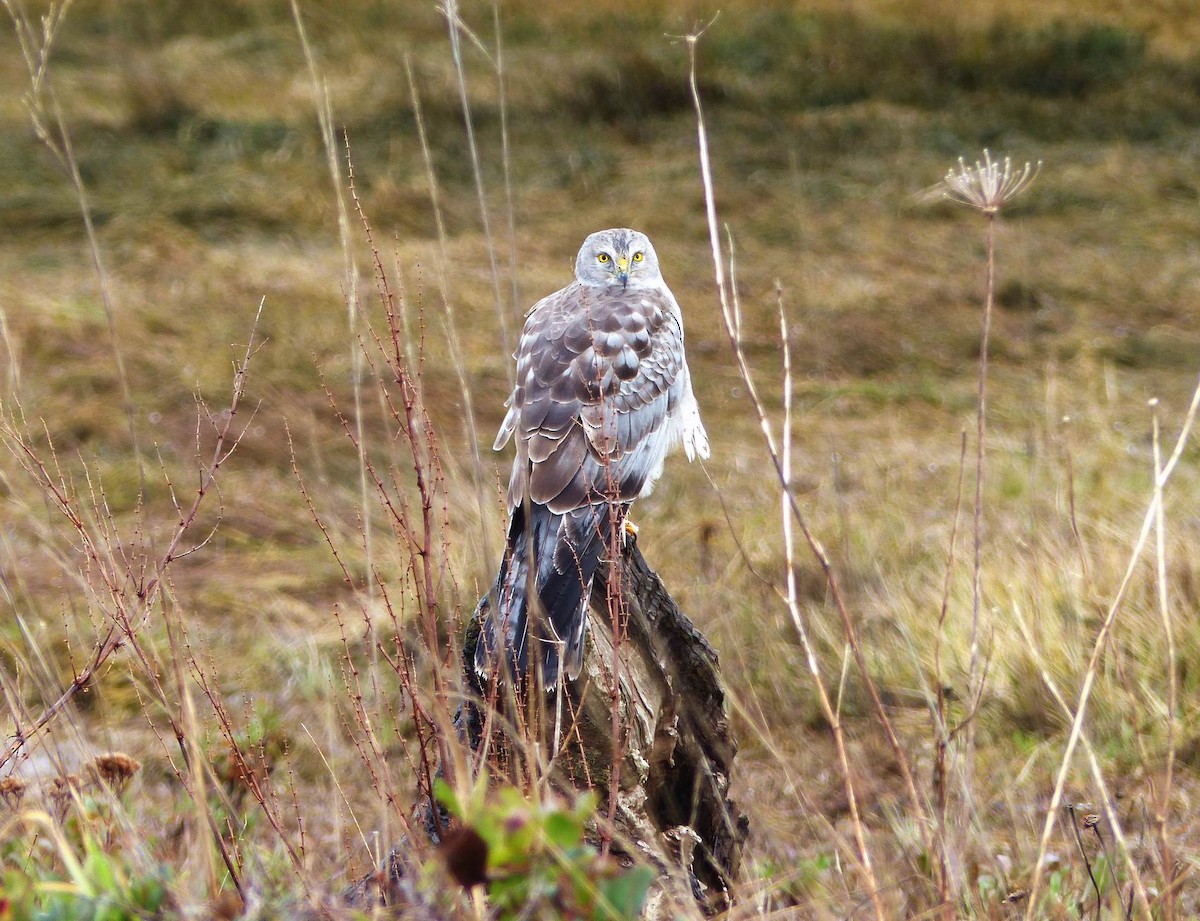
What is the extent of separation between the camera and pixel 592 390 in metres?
3.30

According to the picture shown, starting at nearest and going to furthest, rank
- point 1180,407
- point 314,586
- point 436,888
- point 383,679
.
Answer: point 436,888
point 383,679
point 314,586
point 1180,407

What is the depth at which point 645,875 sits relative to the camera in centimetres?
114

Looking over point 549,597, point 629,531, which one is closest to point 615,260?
point 629,531

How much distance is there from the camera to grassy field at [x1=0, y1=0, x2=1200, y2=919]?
2.47m

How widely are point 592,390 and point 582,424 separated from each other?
0.46 ft

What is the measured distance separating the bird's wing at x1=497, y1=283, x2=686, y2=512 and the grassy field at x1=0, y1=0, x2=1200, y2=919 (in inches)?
15.4

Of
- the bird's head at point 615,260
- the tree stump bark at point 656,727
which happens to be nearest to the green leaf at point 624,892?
the tree stump bark at point 656,727

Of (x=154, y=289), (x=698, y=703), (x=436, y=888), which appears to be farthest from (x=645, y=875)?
(x=154, y=289)

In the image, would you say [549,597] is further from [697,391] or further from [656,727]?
[697,391]

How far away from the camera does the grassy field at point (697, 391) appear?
247cm

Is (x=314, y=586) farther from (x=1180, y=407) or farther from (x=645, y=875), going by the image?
(x=1180, y=407)

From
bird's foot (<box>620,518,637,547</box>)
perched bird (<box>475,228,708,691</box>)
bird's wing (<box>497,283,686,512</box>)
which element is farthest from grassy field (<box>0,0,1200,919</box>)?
bird's foot (<box>620,518,637,547</box>)

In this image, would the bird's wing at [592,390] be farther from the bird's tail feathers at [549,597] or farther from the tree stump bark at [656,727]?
the tree stump bark at [656,727]

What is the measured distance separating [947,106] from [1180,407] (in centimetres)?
576
